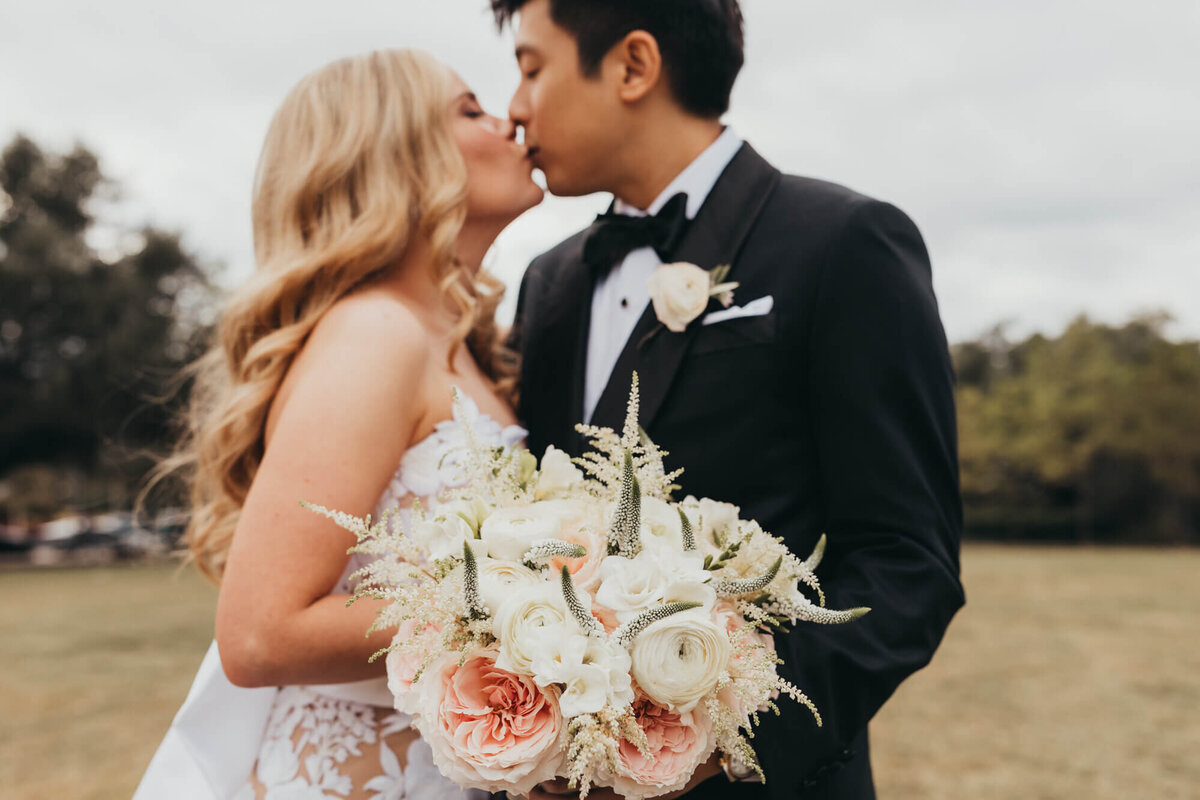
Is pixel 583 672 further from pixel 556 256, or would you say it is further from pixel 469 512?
pixel 556 256

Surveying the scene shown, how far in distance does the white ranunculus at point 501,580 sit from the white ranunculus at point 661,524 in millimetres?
229

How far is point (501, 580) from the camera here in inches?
68.2

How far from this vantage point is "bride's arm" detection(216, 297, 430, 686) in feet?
8.16

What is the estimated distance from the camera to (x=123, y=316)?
3238cm

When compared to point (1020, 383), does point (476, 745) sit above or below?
above

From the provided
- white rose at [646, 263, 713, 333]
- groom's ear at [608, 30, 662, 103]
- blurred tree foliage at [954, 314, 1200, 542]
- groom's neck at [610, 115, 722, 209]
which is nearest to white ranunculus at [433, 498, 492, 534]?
white rose at [646, 263, 713, 333]

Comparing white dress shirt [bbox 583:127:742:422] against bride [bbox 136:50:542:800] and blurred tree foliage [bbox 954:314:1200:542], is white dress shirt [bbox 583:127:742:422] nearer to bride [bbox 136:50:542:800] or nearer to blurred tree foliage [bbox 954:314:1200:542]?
bride [bbox 136:50:542:800]

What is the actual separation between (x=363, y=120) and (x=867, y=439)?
2066 millimetres

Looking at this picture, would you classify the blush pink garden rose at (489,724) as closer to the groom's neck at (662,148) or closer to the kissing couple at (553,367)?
the kissing couple at (553,367)

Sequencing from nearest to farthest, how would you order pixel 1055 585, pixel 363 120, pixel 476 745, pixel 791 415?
pixel 476 745 → pixel 791 415 → pixel 363 120 → pixel 1055 585

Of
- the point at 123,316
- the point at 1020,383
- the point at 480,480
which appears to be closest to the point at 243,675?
the point at 480,480

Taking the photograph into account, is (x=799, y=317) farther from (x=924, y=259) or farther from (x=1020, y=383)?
(x=1020, y=383)

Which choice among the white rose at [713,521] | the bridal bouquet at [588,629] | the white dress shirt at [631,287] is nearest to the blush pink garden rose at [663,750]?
the bridal bouquet at [588,629]

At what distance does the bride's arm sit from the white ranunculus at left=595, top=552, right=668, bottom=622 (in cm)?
101
